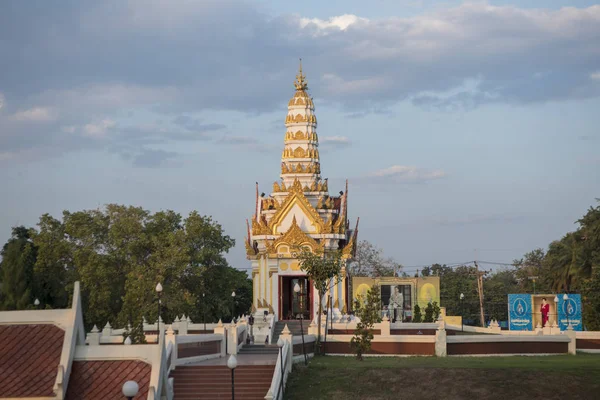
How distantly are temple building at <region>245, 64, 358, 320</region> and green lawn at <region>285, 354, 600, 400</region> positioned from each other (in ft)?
65.8

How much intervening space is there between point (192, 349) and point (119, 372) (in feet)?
49.4

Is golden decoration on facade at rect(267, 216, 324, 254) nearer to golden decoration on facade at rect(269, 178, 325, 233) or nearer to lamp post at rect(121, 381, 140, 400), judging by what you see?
golden decoration on facade at rect(269, 178, 325, 233)

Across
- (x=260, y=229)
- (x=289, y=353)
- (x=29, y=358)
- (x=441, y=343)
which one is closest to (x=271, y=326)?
(x=260, y=229)

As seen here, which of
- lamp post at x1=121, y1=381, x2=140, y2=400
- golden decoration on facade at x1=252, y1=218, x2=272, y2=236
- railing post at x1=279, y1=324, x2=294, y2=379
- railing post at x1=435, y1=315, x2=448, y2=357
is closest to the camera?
lamp post at x1=121, y1=381, x2=140, y2=400

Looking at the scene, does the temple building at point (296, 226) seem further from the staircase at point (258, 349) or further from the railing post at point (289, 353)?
the railing post at point (289, 353)

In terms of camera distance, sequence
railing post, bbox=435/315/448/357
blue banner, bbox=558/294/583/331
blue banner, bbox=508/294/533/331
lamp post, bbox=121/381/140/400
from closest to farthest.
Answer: lamp post, bbox=121/381/140/400, railing post, bbox=435/315/448/357, blue banner, bbox=558/294/583/331, blue banner, bbox=508/294/533/331

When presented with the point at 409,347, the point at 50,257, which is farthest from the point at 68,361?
the point at 50,257

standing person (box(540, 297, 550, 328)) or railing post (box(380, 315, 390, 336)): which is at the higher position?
standing person (box(540, 297, 550, 328))

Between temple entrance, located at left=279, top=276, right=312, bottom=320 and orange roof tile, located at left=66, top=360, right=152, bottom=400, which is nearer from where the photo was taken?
orange roof tile, located at left=66, top=360, right=152, bottom=400

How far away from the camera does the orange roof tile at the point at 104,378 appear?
19703mm

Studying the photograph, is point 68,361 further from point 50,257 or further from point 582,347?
point 50,257

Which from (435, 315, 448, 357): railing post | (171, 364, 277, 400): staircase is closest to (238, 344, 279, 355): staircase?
(435, 315, 448, 357): railing post

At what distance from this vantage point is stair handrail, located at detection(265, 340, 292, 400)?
2941cm

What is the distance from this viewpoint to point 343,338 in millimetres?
40688
